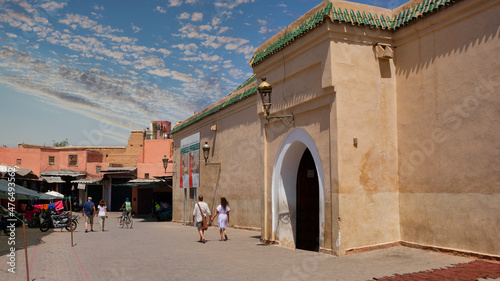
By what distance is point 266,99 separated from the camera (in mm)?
11844

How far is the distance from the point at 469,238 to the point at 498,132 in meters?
1.92

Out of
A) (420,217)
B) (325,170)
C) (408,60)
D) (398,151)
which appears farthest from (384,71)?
(420,217)

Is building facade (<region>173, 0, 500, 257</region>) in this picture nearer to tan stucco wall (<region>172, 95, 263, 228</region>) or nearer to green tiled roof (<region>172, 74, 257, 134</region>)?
tan stucco wall (<region>172, 95, 263, 228</region>)

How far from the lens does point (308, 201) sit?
453 inches

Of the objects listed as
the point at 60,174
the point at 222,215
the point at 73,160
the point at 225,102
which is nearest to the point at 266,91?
the point at 222,215

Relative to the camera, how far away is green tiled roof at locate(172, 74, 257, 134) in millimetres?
17180

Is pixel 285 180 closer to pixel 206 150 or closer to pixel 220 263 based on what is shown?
pixel 220 263

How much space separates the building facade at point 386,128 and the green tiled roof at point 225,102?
5.28m

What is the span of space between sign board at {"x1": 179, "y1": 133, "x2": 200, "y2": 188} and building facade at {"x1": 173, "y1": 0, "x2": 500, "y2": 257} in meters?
11.2

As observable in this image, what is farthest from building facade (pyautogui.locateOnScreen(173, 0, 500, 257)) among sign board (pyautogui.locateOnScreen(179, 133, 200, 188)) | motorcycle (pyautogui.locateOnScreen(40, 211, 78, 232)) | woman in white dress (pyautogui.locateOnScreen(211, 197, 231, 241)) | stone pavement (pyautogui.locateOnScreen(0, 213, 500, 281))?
motorcycle (pyautogui.locateOnScreen(40, 211, 78, 232))

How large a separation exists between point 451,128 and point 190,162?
56.3 feet

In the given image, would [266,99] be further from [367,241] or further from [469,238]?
[469,238]

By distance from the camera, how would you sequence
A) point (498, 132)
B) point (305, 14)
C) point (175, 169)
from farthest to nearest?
point (175, 169)
point (305, 14)
point (498, 132)

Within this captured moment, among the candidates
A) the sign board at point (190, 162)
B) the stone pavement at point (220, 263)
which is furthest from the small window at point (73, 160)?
the stone pavement at point (220, 263)
